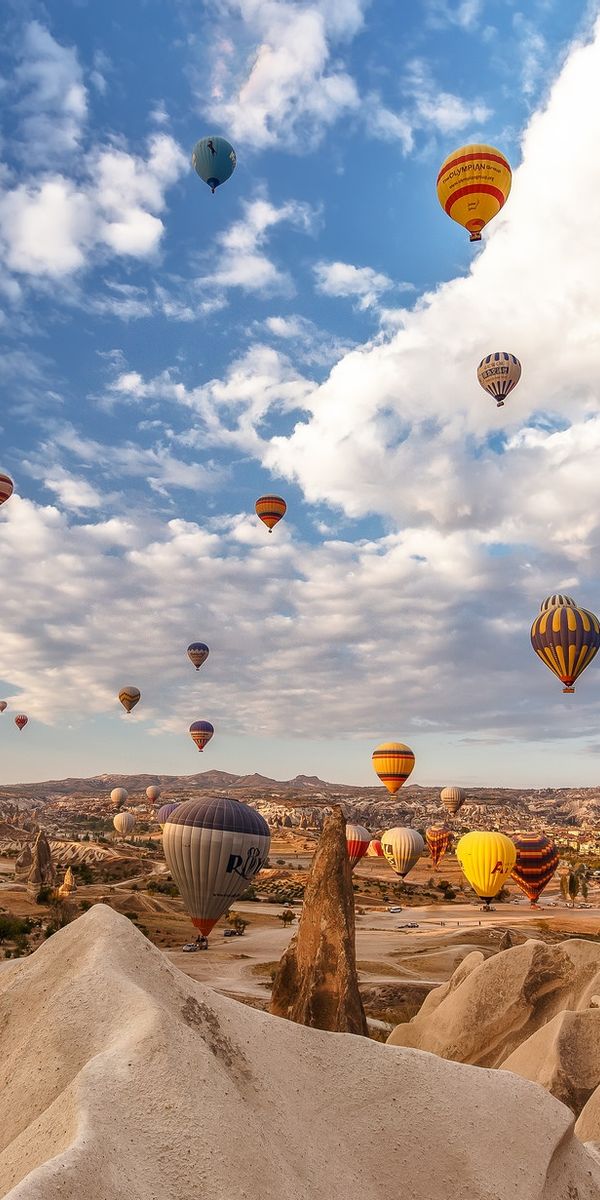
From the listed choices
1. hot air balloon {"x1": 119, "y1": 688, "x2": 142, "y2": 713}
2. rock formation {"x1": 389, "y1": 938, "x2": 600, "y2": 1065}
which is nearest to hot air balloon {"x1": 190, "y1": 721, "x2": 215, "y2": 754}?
hot air balloon {"x1": 119, "y1": 688, "x2": 142, "y2": 713}

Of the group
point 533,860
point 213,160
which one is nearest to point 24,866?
point 533,860

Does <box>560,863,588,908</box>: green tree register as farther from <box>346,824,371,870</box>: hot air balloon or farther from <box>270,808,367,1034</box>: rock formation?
<box>270,808,367,1034</box>: rock formation

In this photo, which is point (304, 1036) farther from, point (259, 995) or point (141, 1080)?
point (259, 995)

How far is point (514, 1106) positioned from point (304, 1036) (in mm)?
2106

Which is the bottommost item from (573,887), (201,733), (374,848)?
(573,887)

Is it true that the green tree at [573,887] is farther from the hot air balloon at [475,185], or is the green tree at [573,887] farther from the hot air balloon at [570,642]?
the hot air balloon at [475,185]

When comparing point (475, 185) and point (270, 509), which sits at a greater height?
point (475, 185)

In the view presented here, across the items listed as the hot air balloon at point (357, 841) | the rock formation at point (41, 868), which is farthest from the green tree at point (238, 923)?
the rock formation at point (41, 868)

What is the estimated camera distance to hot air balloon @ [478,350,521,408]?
50.9 meters

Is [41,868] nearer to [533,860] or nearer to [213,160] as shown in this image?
[533,860]

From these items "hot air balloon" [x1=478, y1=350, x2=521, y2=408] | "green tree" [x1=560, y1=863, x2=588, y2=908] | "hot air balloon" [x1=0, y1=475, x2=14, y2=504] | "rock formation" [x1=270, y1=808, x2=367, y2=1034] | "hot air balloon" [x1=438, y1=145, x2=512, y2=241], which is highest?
"hot air balloon" [x1=438, y1=145, x2=512, y2=241]

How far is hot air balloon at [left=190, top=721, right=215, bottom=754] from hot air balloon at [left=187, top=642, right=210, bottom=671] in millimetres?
16947

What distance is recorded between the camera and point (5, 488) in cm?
5869

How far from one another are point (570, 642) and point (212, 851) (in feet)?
86.3
